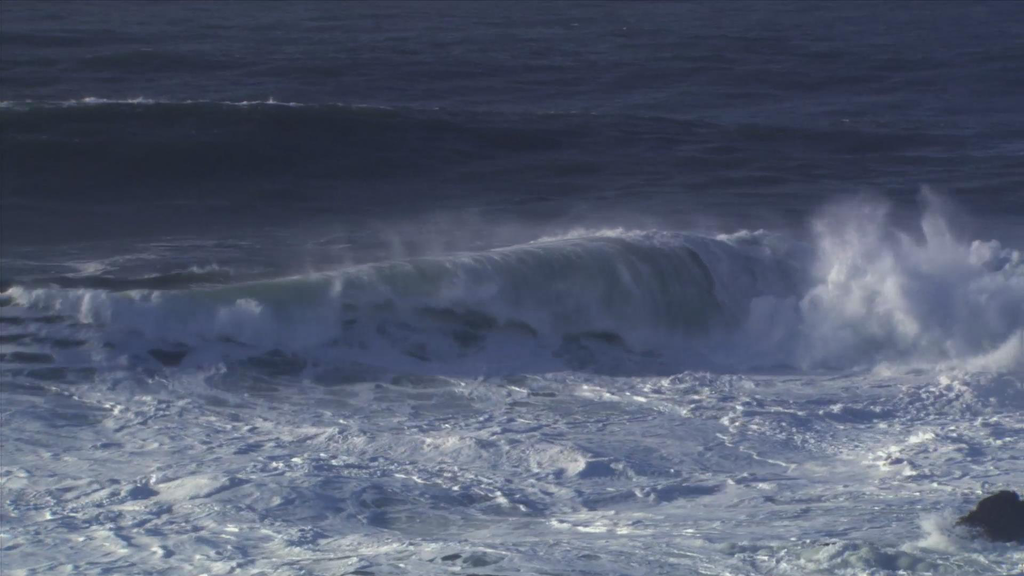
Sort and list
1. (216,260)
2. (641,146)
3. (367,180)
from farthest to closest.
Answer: (641,146) < (367,180) < (216,260)

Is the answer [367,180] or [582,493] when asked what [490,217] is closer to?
[367,180]

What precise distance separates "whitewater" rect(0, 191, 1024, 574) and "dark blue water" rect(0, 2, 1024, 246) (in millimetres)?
2615

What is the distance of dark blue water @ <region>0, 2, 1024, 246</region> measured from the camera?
14.7 metres

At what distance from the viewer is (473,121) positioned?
1870 cm

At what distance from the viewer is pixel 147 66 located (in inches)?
848

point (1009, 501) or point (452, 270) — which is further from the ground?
point (452, 270)

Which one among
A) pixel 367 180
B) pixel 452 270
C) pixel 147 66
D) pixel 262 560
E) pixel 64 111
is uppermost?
pixel 147 66

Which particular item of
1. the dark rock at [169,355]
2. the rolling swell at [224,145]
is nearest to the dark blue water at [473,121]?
the rolling swell at [224,145]

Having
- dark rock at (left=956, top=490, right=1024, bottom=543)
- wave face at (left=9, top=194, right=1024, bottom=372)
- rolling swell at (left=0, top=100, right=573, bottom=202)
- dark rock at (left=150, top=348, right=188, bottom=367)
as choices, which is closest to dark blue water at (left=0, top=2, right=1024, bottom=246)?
rolling swell at (left=0, top=100, right=573, bottom=202)

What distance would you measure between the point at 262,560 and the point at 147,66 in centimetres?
1752

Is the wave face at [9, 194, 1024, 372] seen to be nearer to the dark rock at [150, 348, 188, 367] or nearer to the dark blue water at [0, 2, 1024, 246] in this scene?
the dark rock at [150, 348, 188, 367]

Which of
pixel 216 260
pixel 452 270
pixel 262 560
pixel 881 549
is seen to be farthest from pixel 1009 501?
pixel 216 260

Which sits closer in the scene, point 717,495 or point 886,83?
point 717,495

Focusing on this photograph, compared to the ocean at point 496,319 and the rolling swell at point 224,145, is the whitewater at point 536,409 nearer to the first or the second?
the ocean at point 496,319
